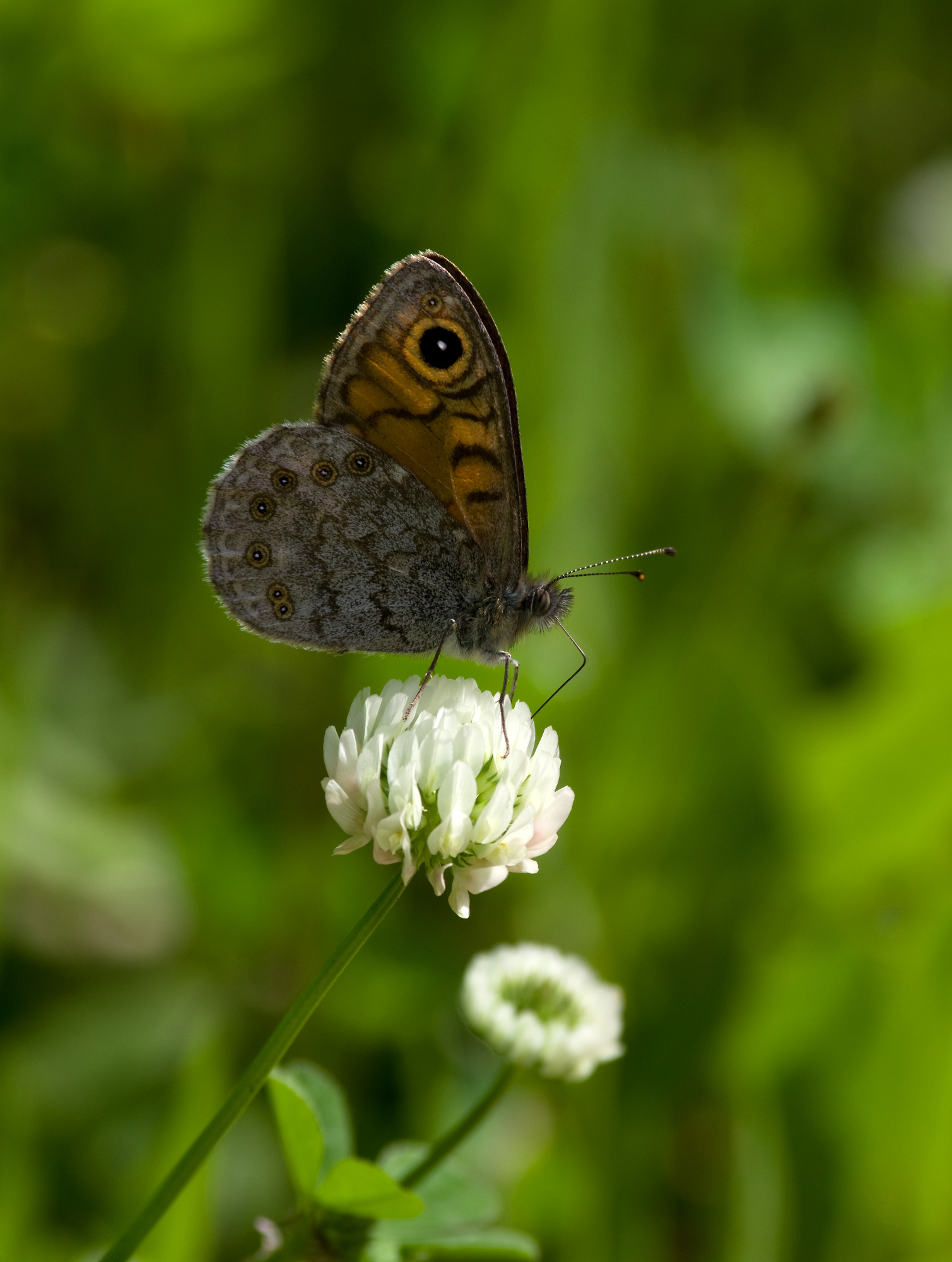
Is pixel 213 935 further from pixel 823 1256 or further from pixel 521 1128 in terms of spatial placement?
pixel 823 1256

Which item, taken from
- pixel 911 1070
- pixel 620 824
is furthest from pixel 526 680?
pixel 911 1070

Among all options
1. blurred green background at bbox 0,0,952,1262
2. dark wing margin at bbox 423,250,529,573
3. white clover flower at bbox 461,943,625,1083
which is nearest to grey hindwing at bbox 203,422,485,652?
dark wing margin at bbox 423,250,529,573

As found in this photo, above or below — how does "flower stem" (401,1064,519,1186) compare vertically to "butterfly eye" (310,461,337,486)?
below

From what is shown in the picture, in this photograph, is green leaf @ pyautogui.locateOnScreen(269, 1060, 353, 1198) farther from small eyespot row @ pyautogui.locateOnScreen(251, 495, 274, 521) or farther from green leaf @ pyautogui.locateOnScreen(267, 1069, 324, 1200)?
small eyespot row @ pyautogui.locateOnScreen(251, 495, 274, 521)

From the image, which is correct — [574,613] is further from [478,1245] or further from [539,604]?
[478,1245]

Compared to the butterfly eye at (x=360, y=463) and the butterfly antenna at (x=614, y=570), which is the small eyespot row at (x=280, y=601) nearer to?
the butterfly eye at (x=360, y=463)
